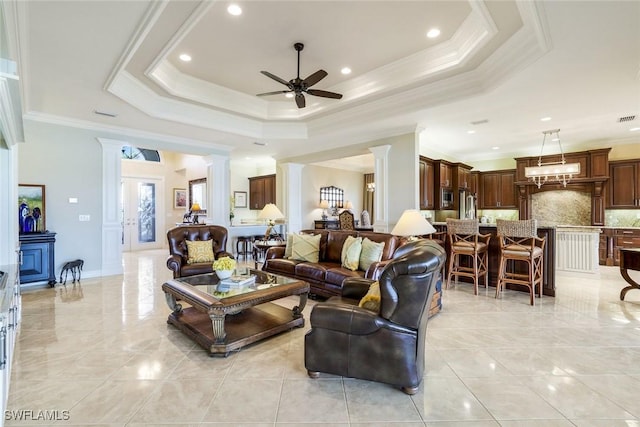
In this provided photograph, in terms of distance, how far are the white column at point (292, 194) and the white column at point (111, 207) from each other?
12.3 ft

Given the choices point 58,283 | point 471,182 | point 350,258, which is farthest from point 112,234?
point 471,182

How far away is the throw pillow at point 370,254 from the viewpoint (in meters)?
3.87

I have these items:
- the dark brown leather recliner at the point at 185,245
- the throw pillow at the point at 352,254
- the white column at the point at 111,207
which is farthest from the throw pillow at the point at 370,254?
the white column at the point at 111,207

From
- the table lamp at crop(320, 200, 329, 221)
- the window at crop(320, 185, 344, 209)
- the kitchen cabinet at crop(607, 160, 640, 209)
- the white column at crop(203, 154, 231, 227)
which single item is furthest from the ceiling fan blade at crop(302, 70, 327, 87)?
the kitchen cabinet at crop(607, 160, 640, 209)

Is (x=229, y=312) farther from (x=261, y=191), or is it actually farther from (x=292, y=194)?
(x=261, y=191)

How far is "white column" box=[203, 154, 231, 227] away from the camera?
23.2 ft

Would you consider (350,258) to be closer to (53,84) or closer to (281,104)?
(281,104)

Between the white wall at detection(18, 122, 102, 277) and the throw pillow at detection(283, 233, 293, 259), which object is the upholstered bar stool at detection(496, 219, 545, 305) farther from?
the white wall at detection(18, 122, 102, 277)

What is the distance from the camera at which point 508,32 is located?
3100mm

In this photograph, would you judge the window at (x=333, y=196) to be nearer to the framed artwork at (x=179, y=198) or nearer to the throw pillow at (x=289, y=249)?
the throw pillow at (x=289, y=249)

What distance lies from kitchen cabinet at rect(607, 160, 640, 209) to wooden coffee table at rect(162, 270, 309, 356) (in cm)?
779

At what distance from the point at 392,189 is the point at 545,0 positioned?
11.8 feet

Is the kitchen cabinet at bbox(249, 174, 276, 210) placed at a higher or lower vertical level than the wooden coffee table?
higher

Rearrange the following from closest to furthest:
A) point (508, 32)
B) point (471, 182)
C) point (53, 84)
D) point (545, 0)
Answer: point (545, 0), point (508, 32), point (53, 84), point (471, 182)
